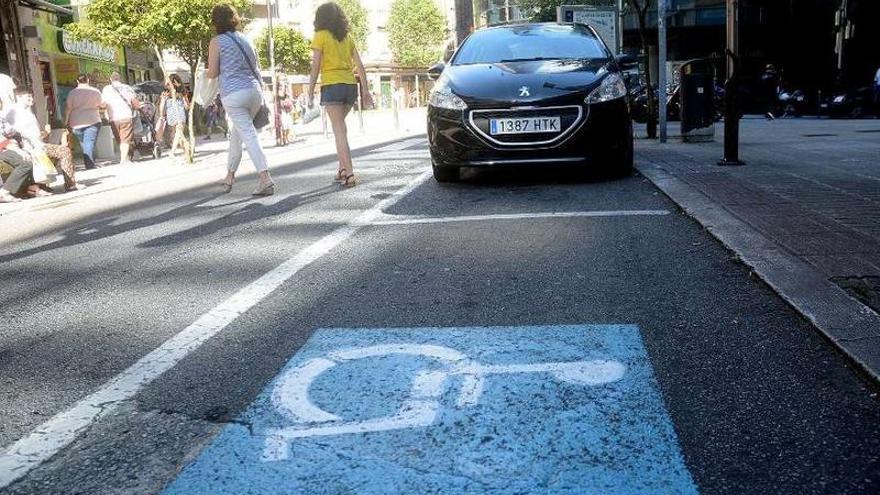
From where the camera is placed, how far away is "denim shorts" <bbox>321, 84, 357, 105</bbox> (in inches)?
338

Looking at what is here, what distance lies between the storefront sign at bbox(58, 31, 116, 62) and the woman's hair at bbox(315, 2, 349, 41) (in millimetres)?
22025

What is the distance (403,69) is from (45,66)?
63.1 m

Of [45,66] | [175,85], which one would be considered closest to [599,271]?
[175,85]

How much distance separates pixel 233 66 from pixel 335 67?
102cm

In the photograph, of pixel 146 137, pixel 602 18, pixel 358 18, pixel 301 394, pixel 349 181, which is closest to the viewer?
pixel 301 394

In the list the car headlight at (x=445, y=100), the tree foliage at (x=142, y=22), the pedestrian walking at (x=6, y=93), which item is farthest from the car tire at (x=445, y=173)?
the tree foliage at (x=142, y=22)

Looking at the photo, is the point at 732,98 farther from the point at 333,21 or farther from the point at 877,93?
the point at 877,93

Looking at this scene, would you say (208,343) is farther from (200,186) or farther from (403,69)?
(403,69)

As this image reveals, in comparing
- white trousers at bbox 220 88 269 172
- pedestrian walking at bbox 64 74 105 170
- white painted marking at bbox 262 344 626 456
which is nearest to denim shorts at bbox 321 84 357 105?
white trousers at bbox 220 88 269 172

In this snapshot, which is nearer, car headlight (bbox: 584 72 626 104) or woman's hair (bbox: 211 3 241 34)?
car headlight (bbox: 584 72 626 104)

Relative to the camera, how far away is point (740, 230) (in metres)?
4.94

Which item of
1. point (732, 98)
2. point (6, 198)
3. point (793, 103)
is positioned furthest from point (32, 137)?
point (793, 103)

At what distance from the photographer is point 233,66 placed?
829 centimetres

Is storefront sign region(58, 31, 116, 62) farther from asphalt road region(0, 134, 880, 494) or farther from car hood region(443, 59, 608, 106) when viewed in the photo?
asphalt road region(0, 134, 880, 494)
